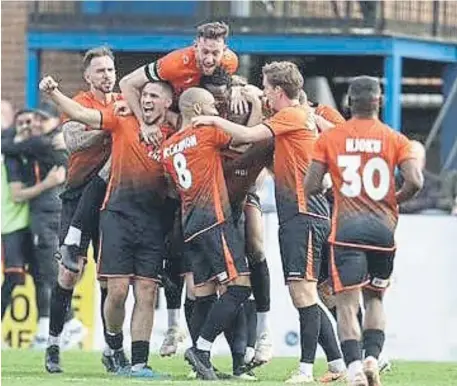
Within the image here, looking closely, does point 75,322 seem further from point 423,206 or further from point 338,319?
point 338,319

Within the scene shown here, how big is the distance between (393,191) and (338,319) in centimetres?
86

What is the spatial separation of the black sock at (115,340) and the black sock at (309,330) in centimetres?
160

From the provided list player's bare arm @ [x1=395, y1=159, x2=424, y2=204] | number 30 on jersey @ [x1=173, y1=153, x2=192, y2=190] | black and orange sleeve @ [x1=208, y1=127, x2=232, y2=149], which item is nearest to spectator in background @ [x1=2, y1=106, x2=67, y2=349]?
number 30 on jersey @ [x1=173, y1=153, x2=192, y2=190]

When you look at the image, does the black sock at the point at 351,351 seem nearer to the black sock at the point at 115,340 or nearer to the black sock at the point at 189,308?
the black sock at the point at 189,308

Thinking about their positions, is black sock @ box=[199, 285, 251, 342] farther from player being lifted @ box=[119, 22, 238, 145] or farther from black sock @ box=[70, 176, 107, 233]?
black sock @ box=[70, 176, 107, 233]

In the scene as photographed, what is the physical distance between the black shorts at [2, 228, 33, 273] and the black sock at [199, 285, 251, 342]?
5.81 metres

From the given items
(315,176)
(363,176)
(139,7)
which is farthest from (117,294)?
(139,7)

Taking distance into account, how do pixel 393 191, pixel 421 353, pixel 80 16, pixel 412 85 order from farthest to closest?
pixel 412 85, pixel 80 16, pixel 421 353, pixel 393 191

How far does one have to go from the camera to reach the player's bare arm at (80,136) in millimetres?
14172

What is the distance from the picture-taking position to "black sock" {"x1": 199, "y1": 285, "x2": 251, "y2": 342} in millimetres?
13406

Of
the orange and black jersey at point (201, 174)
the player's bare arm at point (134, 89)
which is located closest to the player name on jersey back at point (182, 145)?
the orange and black jersey at point (201, 174)

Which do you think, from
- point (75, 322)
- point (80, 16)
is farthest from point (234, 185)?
point (80, 16)

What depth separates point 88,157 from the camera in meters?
14.4

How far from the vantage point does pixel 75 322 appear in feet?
61.4
